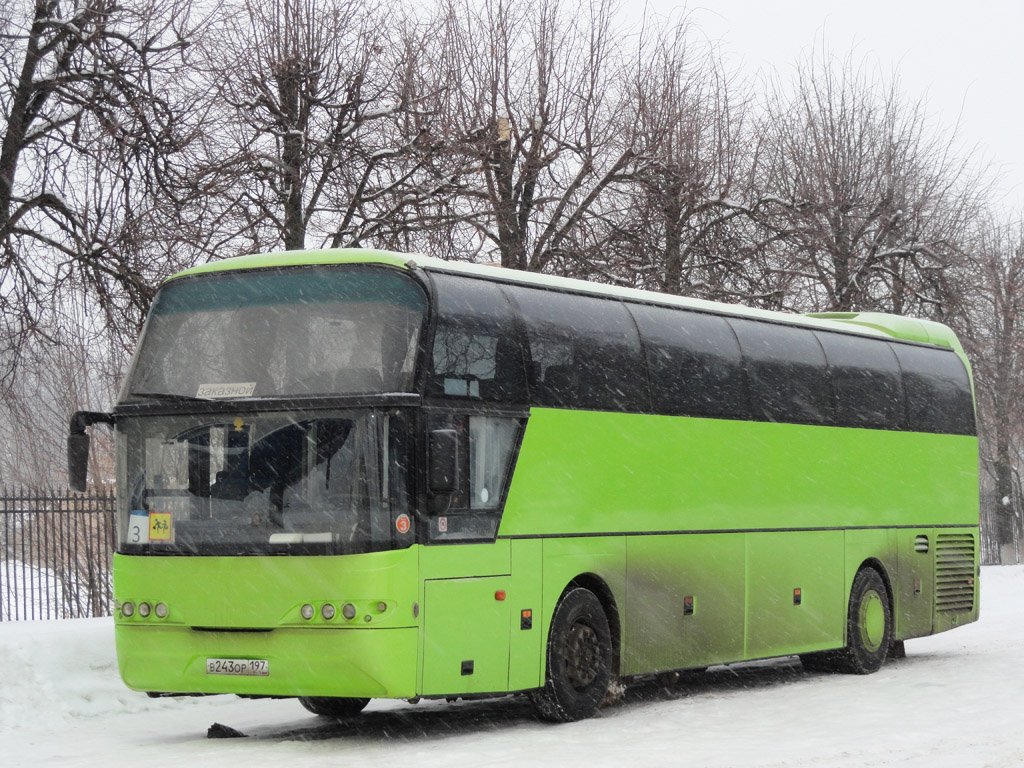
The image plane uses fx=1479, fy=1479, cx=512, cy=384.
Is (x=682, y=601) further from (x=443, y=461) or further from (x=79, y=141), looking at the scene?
(x=79, y=141)

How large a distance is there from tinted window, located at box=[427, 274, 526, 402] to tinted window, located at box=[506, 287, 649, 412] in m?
0.23

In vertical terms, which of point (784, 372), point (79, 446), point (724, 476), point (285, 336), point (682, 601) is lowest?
point (682, 601)

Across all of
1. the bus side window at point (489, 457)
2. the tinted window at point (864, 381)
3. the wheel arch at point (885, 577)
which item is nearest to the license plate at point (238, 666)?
the bus side window at point (489, 457)

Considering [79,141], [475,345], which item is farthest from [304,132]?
[475,345]

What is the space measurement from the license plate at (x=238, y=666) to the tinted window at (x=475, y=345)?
2263 millimetres

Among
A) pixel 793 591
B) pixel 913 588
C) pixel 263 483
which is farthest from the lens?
pixel 913 588

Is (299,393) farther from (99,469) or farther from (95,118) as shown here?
(99,469)

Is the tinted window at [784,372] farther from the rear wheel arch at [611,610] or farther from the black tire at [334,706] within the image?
the black tire at [334,706]

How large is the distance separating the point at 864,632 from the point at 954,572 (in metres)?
2.44

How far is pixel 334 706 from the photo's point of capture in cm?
1262

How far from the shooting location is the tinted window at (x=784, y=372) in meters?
14.7

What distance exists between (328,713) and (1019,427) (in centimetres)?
3734

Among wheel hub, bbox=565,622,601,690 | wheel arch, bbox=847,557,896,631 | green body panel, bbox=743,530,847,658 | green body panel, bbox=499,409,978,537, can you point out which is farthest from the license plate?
wheel arch, bbox=847,557,896,631

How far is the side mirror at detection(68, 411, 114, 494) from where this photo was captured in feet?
36.0
